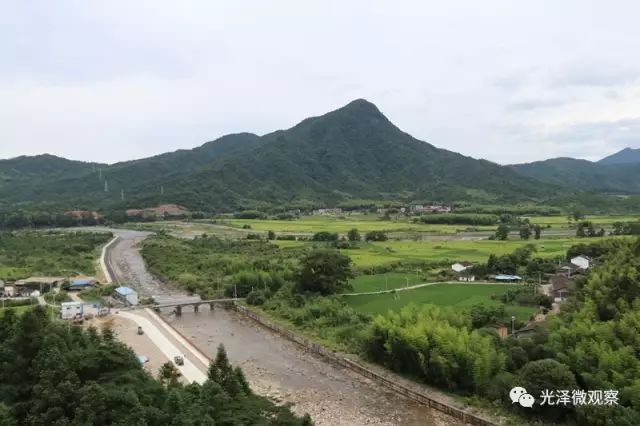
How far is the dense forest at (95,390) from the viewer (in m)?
15.3

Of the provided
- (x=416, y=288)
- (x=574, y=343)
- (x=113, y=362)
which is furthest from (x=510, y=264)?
(x=113, y=362)

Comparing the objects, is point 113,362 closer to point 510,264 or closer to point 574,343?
point 574,343

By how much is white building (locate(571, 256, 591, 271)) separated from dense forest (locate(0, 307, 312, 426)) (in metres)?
40.6

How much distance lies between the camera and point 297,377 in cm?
2889

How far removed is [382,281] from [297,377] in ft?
66.0

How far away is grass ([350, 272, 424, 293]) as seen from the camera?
45234 mm

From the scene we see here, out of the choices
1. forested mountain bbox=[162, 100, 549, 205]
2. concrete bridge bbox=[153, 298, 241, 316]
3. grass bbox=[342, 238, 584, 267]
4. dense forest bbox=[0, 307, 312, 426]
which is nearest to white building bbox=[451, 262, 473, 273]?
grass bbox=[342, 238, 584, 267]

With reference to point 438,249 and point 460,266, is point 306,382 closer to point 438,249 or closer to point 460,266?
point 460,266

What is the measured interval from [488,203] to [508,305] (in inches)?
4364

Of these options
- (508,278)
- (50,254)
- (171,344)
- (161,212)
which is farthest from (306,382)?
(161,212)

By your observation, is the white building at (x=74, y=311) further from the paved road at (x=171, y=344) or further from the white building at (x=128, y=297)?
the white building at (x=128, y=297)

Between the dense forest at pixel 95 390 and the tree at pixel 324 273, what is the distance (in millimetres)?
24053

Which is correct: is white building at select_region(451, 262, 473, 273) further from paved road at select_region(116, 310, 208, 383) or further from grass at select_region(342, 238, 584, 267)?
paved road at select_region(116, 310, 208, 383)

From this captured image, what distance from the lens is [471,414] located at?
882 inches
